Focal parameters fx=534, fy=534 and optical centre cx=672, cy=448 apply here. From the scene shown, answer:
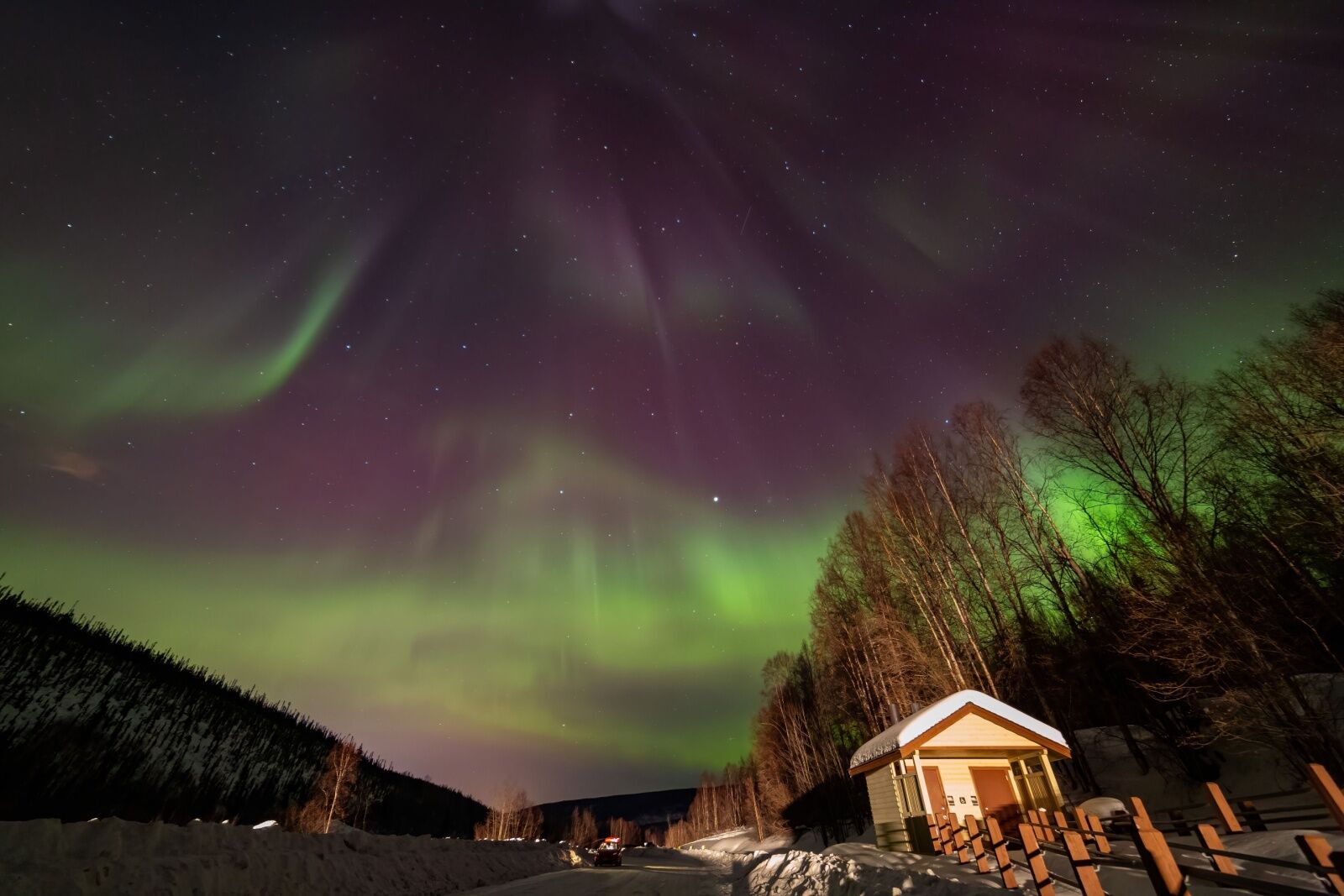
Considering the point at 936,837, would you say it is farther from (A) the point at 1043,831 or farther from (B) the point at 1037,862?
(B) the point at 1037,862

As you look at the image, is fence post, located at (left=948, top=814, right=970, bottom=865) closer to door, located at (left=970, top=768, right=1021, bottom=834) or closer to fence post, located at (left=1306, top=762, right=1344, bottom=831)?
door, located at (left=970, top=768, right=1021, bottom=834)

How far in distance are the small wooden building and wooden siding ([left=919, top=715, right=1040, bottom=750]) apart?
0.07 ft

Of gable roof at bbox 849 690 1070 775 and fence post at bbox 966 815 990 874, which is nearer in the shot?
fence post at bbox 966 815 990 874

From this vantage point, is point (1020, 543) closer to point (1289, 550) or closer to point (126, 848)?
point (1289, 550)

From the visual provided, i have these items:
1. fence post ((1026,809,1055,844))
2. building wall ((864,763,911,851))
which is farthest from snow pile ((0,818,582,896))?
fence post ((1026,809,1055,844))

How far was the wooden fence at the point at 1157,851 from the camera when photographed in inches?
176

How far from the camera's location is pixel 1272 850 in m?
8.16

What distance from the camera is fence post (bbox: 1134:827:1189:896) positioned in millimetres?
4551

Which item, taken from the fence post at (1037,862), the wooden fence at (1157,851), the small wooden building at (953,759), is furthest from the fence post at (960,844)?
the fence post at (1037,862)

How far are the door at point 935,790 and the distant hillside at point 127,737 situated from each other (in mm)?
49273

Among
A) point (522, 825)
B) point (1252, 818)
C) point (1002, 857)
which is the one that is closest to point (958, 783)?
point (1252, 818)

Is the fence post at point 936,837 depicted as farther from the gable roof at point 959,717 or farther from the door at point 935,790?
the gable roof at point 959,717

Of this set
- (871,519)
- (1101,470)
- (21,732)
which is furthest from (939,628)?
(21,732)

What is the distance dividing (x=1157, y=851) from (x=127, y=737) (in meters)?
75.0
